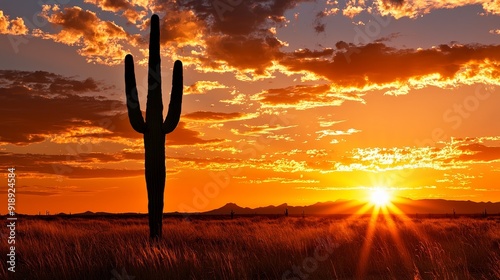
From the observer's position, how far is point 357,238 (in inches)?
662

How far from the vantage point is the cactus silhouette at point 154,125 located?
16.7 m

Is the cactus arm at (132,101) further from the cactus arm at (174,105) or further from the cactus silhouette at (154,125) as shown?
the cactus arm at (174,105)

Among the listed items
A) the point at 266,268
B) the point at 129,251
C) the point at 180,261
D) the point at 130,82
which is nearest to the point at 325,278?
the point at 266,268

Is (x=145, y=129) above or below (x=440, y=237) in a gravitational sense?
above

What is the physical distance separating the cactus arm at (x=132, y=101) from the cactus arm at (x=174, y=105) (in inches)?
31.1

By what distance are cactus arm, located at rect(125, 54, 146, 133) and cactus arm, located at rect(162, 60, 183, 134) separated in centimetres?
79

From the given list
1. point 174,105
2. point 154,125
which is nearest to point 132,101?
point 154,125

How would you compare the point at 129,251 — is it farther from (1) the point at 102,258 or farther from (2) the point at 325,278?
(2) the point at 325,278

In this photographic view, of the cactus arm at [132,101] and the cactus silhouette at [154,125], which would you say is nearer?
the cactus arm at [132,101]

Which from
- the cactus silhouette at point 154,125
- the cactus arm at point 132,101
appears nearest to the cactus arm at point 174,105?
the cactus silhouette at point 154,125

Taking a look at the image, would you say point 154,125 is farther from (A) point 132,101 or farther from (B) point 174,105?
(A) point 132,101

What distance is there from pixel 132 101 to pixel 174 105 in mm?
1340

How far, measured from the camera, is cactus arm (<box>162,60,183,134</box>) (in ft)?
54.7

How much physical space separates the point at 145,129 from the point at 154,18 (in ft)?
12.6
